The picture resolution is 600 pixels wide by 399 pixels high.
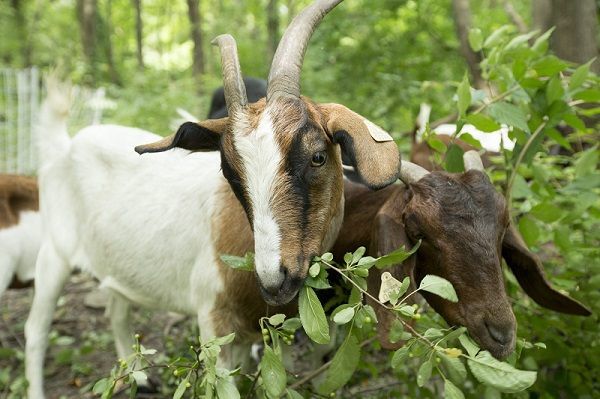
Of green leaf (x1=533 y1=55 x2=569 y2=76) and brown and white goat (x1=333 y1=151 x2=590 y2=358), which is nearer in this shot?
brown and white goat (x1=333 y1=151 x2=590 y2=358)

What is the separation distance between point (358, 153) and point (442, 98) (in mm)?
5983

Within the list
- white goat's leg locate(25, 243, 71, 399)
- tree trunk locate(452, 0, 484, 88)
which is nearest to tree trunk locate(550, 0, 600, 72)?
tree trunk locate(452, 0, 484, 88)

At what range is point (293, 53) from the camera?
8.31 feet

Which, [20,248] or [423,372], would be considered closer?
[423,372]

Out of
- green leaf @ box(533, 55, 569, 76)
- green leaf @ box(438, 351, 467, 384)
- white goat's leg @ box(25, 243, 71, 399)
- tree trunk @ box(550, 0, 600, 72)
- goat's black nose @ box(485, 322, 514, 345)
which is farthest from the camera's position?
tree trunk @ box(550, 0, 600, 72)

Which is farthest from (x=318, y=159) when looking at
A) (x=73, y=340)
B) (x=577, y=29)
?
(x=577, y=29)

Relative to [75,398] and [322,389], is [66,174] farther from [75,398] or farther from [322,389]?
[322,389]

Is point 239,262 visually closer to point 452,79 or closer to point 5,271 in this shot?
point 5,271

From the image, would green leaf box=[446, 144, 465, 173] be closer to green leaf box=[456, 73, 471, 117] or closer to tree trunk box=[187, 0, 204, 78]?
green leaf box=[456, 73, 471, 117]

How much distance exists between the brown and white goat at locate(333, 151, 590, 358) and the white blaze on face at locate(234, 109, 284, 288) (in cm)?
53

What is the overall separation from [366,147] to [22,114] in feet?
32.7

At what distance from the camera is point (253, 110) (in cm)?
244

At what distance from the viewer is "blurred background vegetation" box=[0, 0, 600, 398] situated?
3107 millimetres

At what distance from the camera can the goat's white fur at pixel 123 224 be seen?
3273 millimetres
